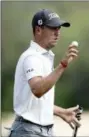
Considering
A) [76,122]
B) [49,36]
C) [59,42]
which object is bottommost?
[76,122]

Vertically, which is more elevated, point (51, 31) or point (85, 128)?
point (51, 31)

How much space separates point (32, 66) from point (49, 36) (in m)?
0.22

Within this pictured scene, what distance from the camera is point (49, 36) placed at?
2.50 metres

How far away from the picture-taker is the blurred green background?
13.9 feet

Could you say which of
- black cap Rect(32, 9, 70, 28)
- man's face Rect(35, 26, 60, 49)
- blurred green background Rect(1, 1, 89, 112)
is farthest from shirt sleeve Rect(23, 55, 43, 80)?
blurred green background Rect(1, 1, 89, 112)

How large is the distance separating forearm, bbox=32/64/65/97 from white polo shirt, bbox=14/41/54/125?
12 cm

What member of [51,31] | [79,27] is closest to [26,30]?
[79,27]

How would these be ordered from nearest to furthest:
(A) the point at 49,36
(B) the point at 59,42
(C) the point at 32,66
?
(C) the point at 32,66 → (A) the point at 49,36 → (B) the point at 59,42

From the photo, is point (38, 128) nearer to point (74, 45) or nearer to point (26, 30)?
point (74, 45)

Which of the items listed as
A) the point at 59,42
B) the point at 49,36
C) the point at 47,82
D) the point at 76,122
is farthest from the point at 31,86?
the point at 59,42

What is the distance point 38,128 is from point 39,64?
0.32 m

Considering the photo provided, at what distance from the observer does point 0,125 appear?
428cm

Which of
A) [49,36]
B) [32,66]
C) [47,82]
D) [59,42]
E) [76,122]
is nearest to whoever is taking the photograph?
[47,82]

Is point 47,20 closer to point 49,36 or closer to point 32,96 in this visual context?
point 49,36
